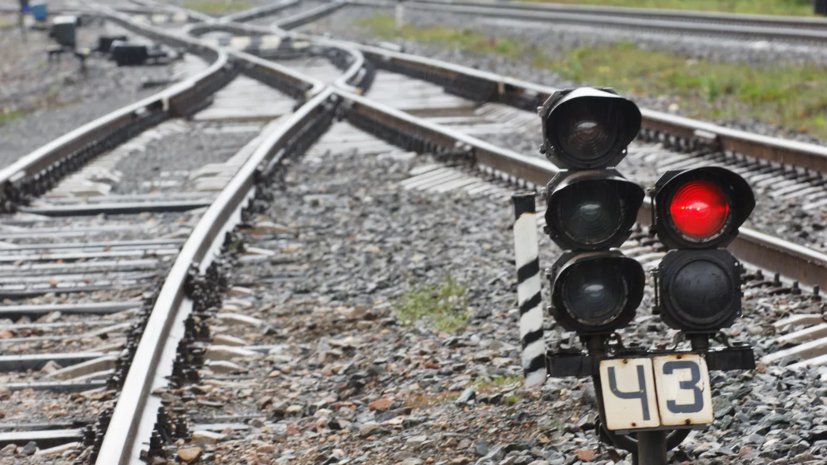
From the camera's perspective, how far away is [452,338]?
16.7 feet

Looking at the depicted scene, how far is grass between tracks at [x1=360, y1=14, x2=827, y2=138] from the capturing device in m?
11.3

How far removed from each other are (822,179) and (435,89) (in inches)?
338

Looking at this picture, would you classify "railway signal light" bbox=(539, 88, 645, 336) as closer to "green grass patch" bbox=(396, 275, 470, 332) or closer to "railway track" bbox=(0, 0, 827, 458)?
"railway track" bbox=(0, 0, 827, 458)

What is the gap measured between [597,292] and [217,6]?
1482 inches

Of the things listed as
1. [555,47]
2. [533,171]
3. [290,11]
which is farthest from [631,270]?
[290,11]

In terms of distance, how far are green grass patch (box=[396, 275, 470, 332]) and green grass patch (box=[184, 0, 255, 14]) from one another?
106 ft

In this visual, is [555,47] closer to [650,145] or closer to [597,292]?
[650,145]

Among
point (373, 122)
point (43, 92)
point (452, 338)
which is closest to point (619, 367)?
point (452, 338)

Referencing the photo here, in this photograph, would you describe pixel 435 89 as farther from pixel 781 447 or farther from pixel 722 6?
pixel 722 6

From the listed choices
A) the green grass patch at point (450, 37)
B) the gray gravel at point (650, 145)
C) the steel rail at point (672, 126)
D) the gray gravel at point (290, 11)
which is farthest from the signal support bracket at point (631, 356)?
the gray gravel at point (290, 11)

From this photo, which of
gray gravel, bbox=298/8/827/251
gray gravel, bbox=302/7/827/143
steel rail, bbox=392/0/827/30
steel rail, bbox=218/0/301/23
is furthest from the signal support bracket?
steel rail, bbox=218/0/301/23

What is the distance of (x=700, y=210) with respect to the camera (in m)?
3.08

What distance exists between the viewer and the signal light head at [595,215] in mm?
3135

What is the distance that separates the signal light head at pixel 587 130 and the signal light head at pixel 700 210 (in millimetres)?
184
